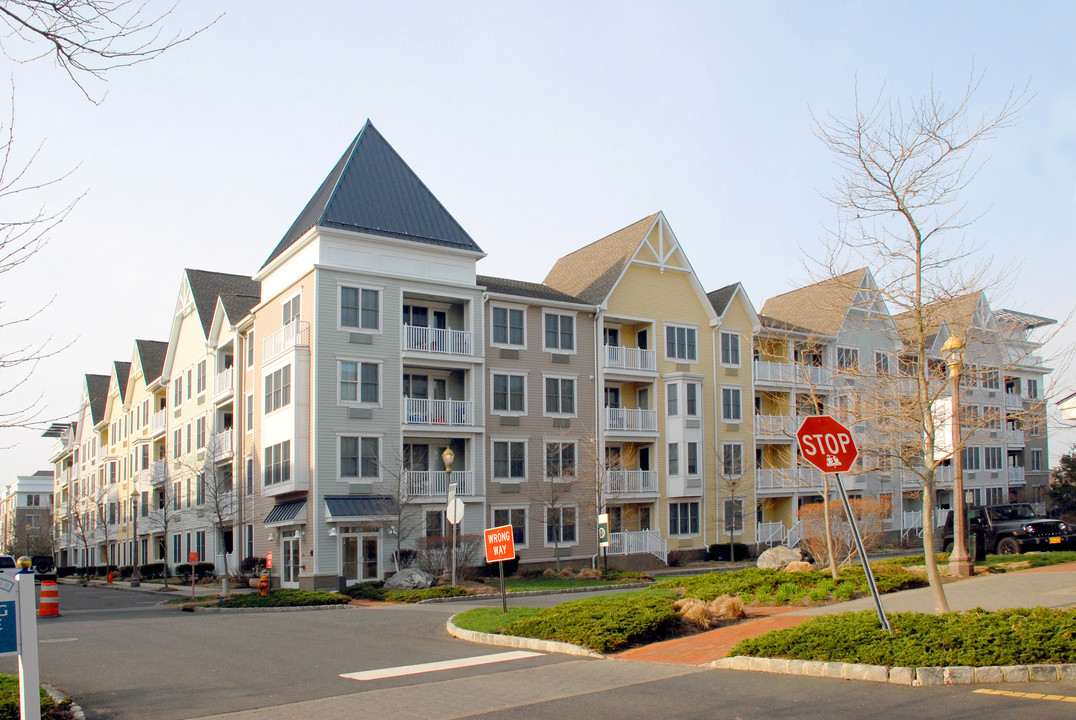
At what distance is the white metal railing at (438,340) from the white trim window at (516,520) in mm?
6471

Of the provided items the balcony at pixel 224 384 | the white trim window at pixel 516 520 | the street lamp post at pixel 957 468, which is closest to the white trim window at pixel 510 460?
the white trim window at pixel 516 520

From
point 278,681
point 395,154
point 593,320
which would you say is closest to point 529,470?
point 593,320

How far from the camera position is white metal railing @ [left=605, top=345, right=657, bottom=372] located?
40.8 metres

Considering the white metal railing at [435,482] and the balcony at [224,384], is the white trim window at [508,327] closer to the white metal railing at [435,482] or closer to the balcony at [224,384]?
the white metal railing at [435,482]

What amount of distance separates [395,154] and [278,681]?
28884 millimetres

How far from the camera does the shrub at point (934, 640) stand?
33.1 ft

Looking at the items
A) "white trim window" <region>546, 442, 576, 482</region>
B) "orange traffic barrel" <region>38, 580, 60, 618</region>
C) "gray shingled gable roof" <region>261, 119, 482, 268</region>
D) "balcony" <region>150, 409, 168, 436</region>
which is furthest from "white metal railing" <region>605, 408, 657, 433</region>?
"balcony" <region>150, 409, 168, 436</region>

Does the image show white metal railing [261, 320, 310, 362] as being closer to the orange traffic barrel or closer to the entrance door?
the entrance door

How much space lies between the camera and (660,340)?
42375 millimetres

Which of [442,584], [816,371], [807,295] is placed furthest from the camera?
[807,295]

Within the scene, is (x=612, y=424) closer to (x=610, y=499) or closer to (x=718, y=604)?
(x=610, y=499)

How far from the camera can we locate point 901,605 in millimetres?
15766

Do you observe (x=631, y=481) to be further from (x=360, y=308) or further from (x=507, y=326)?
(x=360, y=308)

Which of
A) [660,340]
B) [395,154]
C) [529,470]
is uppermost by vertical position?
[395,154]
